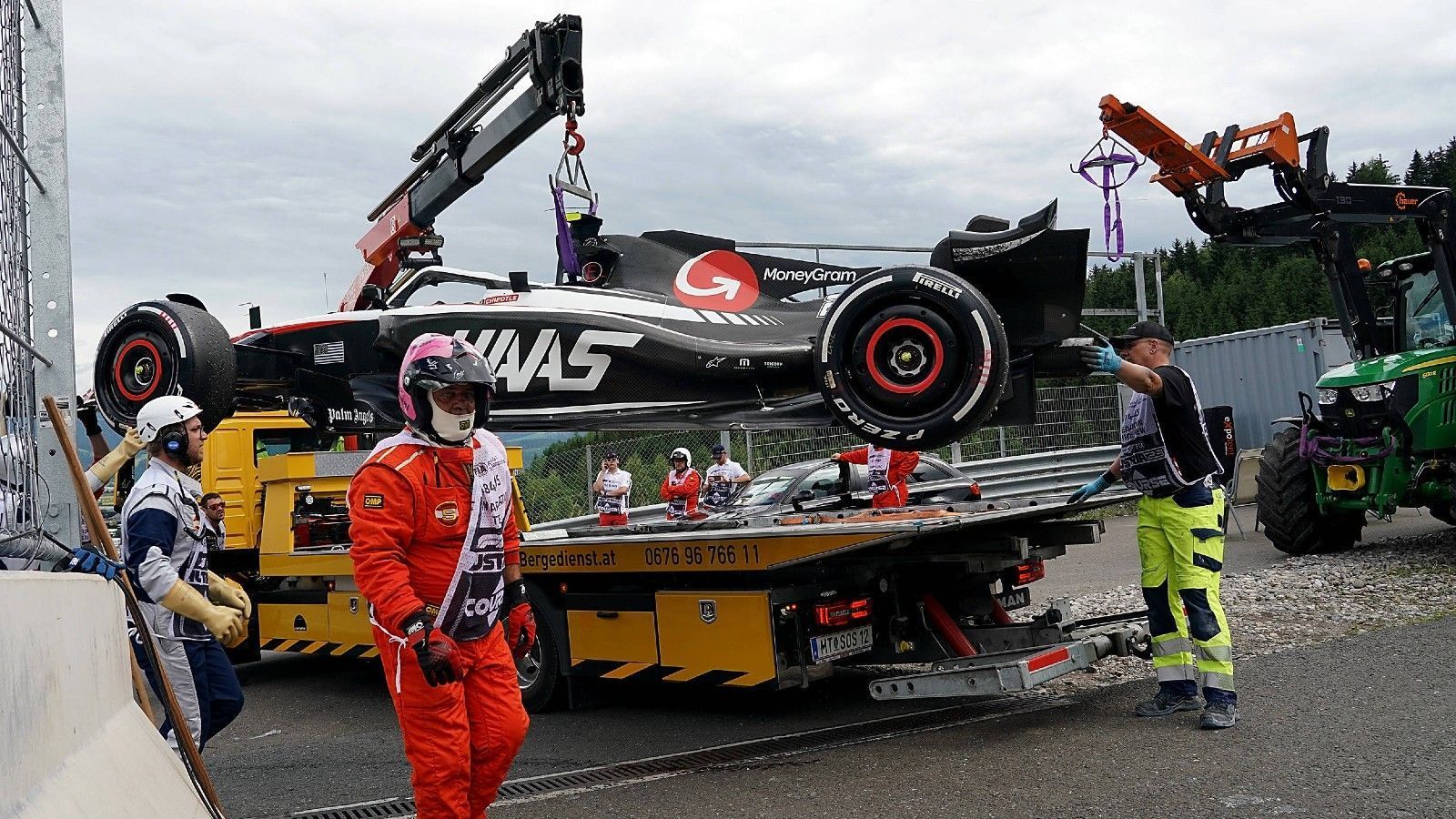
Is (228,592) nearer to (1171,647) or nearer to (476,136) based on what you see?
(476,136)

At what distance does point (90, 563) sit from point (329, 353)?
3.62 meters

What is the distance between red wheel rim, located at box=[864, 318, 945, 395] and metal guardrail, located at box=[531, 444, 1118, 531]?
790cm

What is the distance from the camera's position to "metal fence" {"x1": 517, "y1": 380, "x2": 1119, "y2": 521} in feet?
50.1

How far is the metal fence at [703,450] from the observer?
50.1ft

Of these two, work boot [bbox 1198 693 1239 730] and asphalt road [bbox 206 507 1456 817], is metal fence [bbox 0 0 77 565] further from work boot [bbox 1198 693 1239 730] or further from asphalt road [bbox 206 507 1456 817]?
work boot [bbox 1198 693 1239 730]

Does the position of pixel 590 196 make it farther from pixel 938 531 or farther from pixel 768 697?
pixel 768 697

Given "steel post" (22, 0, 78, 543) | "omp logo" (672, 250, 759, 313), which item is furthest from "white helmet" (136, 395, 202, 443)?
"omp logo" (672, 250, 759, 313)

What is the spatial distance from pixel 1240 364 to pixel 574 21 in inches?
640

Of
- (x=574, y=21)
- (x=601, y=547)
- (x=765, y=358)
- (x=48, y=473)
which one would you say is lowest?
(x=601, y=547)

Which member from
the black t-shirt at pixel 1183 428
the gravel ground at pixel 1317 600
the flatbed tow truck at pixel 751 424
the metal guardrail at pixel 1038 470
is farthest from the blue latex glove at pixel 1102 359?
the metal guardrail at pixel 1038 470

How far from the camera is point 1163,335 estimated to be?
5996mm

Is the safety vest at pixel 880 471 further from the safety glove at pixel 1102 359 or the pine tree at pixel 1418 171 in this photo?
the pine tree at pixel 1418 171

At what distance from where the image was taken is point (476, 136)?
24.5 feet

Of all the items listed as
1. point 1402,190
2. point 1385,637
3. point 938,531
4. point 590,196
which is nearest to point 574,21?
point 590,196
